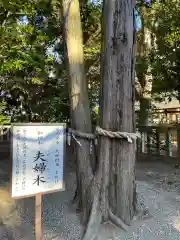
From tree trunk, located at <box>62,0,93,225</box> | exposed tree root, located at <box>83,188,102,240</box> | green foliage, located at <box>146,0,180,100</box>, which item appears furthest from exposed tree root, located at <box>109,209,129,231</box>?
green foliage, located at <box>146,0,180,100</box>

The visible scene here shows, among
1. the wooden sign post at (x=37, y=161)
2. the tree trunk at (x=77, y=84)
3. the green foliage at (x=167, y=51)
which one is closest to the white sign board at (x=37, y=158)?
the wooden sign post at (x=37, y=161)

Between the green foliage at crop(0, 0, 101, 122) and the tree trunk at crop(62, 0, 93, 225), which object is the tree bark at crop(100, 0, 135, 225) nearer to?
the tree trunk at crop(62, 0, 93, 225)

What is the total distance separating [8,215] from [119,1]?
312 centimetres

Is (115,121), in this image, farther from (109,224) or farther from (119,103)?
(109,224)

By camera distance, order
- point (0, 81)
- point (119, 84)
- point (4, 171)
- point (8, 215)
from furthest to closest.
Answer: point (0, 81), point (4, 171), point (8, 215), point (119, 84)

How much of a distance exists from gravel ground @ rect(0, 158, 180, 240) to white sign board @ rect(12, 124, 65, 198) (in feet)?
2.37

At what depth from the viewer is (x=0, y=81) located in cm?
881

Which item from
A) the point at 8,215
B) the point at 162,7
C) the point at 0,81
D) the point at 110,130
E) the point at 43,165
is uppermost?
the point at 162,7

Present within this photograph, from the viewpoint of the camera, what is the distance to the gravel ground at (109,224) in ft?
11.1

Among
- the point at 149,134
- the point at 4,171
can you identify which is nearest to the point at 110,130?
the point at 4,171

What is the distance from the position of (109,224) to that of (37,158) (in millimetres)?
1205

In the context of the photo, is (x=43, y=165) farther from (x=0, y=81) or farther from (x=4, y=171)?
(x=0, y=81)

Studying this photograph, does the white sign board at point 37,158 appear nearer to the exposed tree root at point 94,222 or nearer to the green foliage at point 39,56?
the exposed tree root at point 94,222

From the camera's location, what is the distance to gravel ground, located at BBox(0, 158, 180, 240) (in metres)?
3.39
